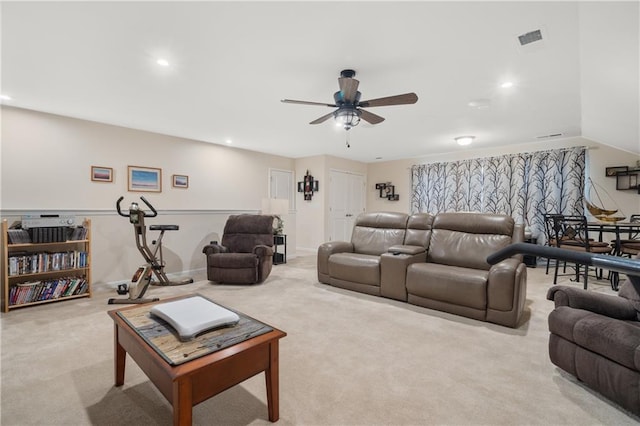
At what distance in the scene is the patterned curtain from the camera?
5203 millimetres

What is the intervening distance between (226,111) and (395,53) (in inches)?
89.9

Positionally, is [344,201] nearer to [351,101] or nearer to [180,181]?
[180,181]

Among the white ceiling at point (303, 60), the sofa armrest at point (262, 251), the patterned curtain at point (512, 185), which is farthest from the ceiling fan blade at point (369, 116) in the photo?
the patterned curtain at point (512, 185)

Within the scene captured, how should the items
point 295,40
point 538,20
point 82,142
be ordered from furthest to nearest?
1. point 82,142
2. point 295,40
3. point 538,20

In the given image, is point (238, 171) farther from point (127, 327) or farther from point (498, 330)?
point (498, 330)

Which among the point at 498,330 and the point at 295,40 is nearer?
the point at 295,40

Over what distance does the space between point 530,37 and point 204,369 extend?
2928mm

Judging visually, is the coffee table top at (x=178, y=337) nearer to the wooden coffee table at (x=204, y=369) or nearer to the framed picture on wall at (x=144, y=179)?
the wooden coffee table at (x=204, y=369)

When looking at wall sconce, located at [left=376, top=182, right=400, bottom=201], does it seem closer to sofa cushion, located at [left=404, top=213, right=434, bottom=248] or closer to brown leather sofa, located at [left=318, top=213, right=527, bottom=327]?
brown leather sofa, located at [left=318, top=213, right=527, bottom=327]

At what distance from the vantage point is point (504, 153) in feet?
19.4

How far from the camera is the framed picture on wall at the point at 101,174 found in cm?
412

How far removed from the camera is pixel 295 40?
2242 mm

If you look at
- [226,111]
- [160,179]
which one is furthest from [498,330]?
[160,179]

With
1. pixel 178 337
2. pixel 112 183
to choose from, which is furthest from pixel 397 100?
pixel 112 183
